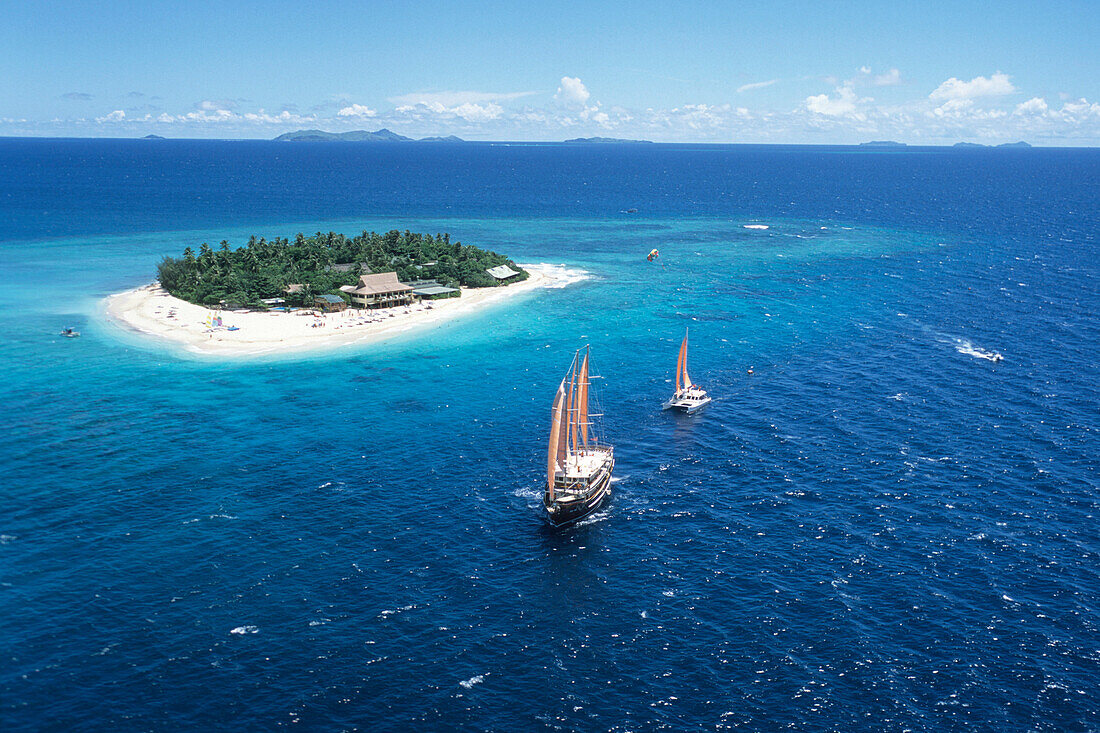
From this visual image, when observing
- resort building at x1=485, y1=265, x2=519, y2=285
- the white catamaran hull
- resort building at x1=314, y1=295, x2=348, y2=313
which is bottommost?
the white catamaran hull

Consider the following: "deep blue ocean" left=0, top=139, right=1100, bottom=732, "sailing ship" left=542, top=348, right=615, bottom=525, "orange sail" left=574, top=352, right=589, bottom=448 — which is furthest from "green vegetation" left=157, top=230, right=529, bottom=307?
"sailing ship" left=542, top=348, right=615, bottom=525

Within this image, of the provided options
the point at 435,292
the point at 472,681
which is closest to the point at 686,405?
the point at 472,681

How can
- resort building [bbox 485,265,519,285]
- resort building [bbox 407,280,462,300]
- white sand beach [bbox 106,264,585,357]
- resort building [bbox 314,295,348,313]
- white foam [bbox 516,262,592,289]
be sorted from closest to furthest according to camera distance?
1. white sand beach [bbox 106,264,585,357]
2. resort building [bbox 314,295,348,313]
3. resort building [bbox 407,280,462,300]
4. resort building [bbox 485,265,519,285]
5. white foam [bbox 516,262,592,289]

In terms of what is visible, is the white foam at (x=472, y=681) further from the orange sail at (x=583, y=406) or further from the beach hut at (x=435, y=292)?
the beach hut at (x=435, y=292)

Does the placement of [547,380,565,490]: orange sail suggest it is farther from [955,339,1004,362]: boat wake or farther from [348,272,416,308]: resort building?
[348,272,416,308]: resort building

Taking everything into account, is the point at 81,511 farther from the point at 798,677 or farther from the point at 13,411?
the point at 798,677

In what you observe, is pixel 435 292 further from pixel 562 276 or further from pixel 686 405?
pixel 686 405
